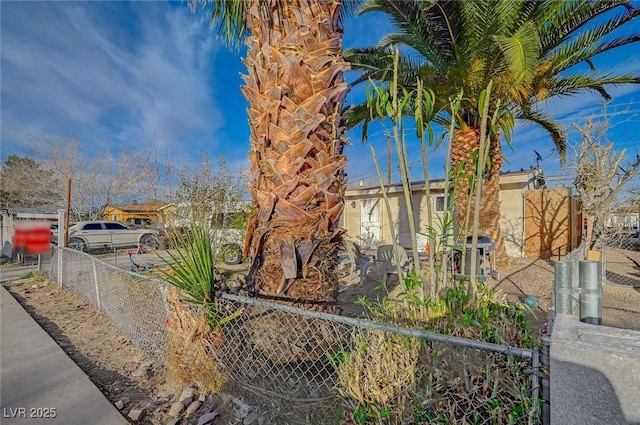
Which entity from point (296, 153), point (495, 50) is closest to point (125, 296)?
point (296, 153)

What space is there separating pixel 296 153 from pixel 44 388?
3.15 m

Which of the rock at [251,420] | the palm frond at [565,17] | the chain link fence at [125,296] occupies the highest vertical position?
the palm frond at [565,17]

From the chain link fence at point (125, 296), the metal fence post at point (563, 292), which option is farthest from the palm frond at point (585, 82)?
the chain link fence at point (125, 296)

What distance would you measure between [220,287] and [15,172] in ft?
87.0

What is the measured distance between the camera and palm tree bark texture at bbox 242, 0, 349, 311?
9.54 ft

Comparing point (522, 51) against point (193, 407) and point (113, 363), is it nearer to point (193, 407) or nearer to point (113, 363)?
A: point (193, 407)

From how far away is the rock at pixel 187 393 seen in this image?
105 inches

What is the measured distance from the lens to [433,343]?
1.78m

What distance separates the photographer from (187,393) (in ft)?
8.85

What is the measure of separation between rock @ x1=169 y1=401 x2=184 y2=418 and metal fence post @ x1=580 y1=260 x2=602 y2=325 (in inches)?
111

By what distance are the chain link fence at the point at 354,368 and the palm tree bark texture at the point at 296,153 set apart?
387 millimetres

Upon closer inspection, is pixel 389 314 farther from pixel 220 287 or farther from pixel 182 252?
pixel 182 252

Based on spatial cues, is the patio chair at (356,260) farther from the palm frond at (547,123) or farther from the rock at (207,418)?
the palm frond at (547,123)

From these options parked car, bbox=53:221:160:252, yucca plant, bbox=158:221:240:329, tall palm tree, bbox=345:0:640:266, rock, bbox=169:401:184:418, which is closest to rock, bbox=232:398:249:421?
rock, bbox=169:401:184:418
